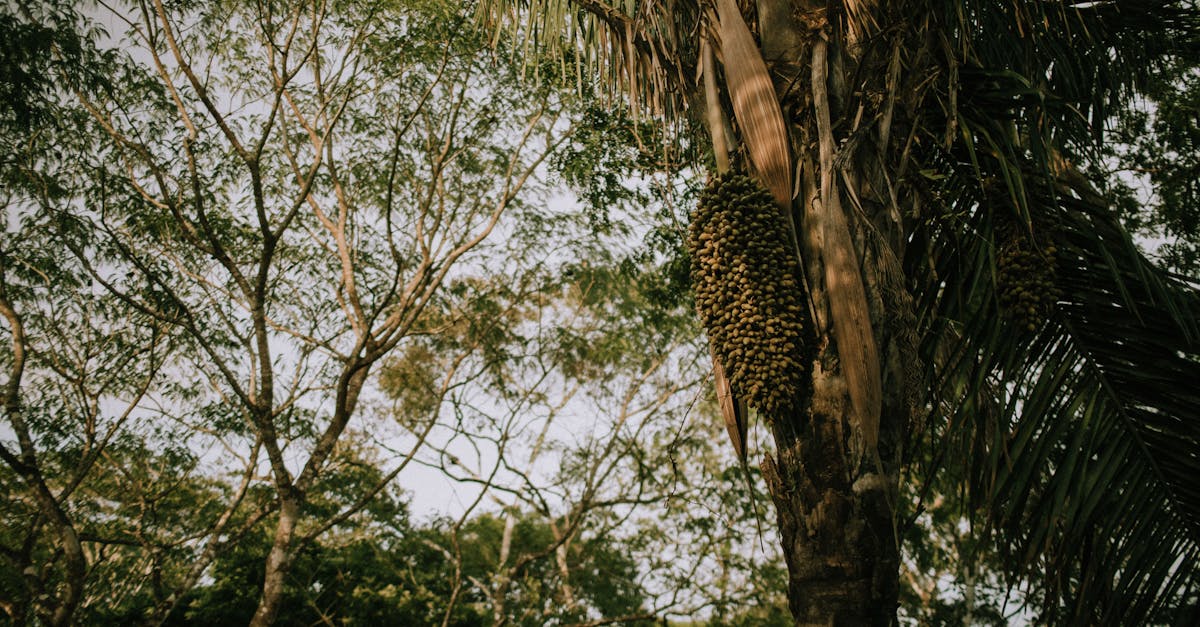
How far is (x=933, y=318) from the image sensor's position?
278cm

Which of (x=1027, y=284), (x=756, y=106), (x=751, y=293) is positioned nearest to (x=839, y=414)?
(x=751, y=293)

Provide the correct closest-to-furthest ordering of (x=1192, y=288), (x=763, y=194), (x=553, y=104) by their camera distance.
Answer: (x=763, y=194) → (x=1192, y=288) → (x=553, y=104)

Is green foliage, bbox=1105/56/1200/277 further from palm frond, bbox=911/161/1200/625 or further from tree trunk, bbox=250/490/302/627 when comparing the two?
tree trunk, bbox=250/490/302/627

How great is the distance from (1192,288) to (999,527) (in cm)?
111

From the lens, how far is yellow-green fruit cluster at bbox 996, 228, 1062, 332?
2445 mm

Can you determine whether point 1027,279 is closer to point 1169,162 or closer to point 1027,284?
point 1027,284

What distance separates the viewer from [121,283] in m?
8.48

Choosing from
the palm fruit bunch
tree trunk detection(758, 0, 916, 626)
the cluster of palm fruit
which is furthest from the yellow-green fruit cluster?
the palm fruit bunch

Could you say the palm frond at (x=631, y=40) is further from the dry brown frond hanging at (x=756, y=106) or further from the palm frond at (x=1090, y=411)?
the palm frond at (x=1090, y=411)

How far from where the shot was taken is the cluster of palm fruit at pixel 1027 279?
2.45 m

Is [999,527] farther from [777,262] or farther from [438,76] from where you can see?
[438,76]

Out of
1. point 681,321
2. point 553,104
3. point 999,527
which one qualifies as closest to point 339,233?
point 553,104

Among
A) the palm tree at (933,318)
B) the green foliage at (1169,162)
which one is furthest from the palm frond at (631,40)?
the green foliage at (1169,162)

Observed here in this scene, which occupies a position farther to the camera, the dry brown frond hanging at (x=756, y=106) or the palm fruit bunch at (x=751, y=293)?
the dry brown frond hanging at (x=756, y=106)
